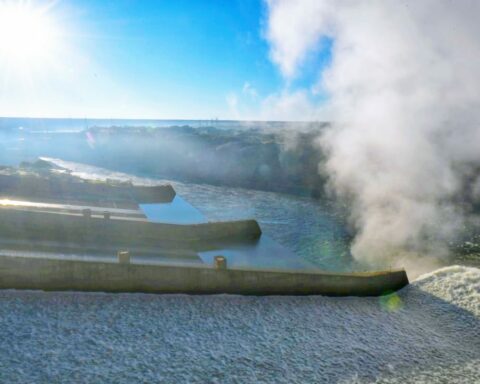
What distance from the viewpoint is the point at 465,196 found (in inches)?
1469

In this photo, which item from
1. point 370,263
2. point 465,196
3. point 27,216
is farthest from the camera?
point 465,196

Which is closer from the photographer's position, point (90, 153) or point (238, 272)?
point (238, 272)

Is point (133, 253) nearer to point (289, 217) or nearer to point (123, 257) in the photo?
point (123, 257)

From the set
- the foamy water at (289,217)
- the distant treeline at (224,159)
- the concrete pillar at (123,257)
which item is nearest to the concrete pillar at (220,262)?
the concrete pillar at (123,257)

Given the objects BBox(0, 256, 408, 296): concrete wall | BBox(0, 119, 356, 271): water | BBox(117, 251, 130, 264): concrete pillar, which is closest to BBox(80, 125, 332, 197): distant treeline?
BBox(0, 119, 356, 271): water

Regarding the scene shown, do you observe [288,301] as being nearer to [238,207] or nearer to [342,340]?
[342,340]

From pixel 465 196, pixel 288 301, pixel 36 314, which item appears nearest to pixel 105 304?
pixel 36 314

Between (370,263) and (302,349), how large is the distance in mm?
12361

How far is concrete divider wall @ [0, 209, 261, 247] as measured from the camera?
63.5ft

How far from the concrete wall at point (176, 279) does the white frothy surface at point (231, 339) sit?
1.22 ft

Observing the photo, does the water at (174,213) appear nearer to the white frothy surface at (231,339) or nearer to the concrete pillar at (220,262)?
the concrete pillar at (220,262)

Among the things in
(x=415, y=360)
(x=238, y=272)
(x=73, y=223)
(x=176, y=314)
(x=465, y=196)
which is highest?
(x=465, y=196)

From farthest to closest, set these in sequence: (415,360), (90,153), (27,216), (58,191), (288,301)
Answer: (90,153) → (58,191) → (27,216) → (288,301) → (415,360)

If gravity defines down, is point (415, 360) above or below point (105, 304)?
below
